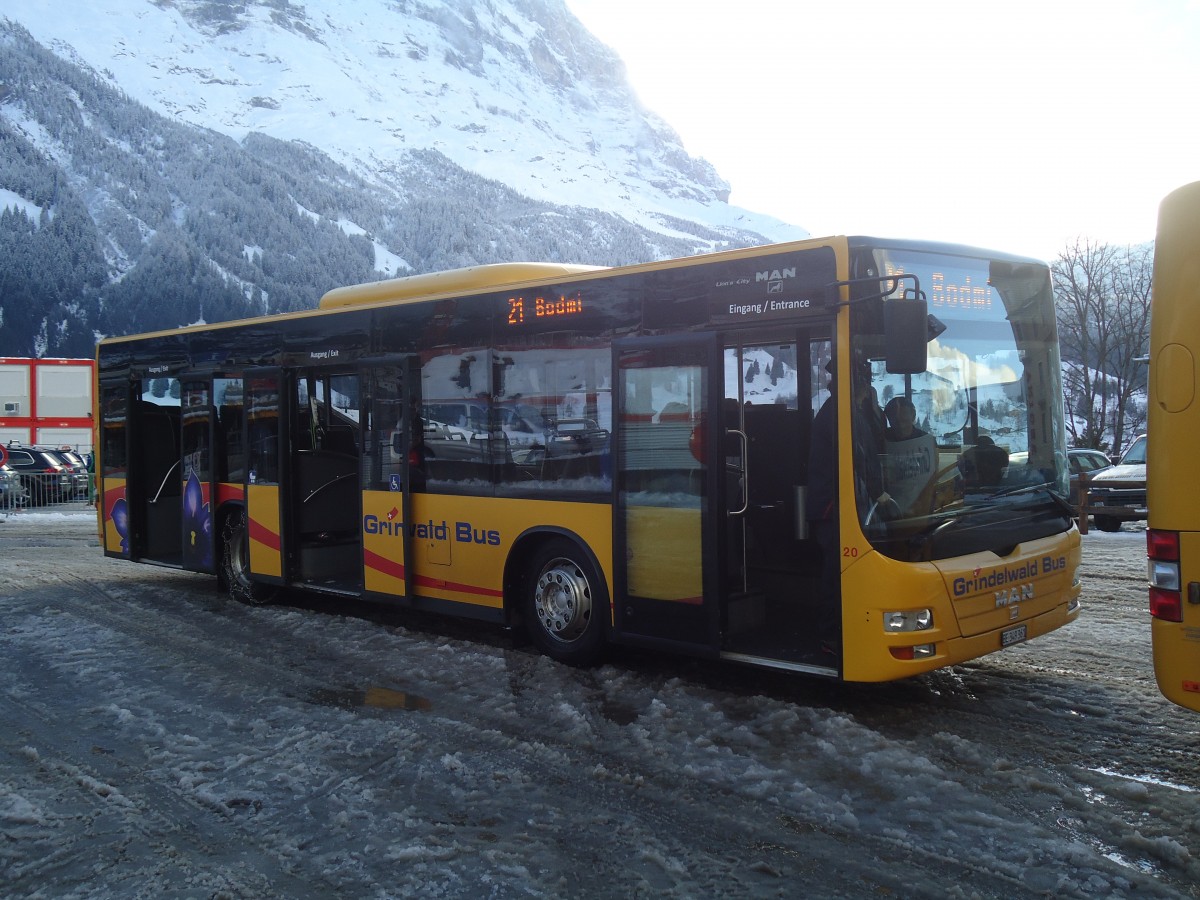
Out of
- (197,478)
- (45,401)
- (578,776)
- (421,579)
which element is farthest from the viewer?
(45,401)

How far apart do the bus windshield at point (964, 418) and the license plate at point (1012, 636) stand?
542mm

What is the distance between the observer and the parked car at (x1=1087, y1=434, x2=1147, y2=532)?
17.6 m

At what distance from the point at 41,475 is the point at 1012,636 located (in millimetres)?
28956

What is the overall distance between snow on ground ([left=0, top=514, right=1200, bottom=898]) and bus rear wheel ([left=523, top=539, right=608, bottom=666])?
207 mm

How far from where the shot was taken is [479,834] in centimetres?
464

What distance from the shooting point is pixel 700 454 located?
22.4 feet

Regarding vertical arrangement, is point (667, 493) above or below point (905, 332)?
below

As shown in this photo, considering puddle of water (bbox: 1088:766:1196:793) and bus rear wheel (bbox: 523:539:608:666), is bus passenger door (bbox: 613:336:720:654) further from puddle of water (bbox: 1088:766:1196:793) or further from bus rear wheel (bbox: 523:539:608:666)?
puddle of water (bbox: 1088:766:1196:793)

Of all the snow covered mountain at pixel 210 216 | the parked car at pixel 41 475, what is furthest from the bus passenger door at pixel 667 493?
the snow covered mountain at pixel 210 216

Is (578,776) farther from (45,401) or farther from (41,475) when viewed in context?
(45,401)

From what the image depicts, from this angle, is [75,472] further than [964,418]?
Yes

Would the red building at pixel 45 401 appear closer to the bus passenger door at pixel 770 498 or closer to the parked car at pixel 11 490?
the parked car at pixel 11 490

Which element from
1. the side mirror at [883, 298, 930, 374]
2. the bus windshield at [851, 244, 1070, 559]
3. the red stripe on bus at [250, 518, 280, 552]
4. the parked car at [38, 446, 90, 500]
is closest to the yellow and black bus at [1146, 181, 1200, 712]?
the side mirror at [883, 298, 930, 374]

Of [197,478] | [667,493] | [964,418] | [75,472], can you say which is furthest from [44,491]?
[964,418]
